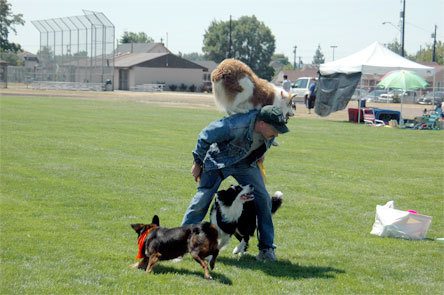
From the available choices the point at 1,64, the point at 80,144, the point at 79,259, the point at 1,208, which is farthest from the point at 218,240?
the point at 1,64

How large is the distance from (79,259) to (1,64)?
6859 centimetres

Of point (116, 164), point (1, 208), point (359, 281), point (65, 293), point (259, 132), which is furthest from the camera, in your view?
point (116, 164)

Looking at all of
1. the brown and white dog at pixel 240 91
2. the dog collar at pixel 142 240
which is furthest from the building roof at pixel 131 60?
the dog collar at pixel 142 240

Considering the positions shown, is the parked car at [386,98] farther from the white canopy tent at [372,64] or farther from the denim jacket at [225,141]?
the denim jacket at [225,141]

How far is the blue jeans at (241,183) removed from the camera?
7309 mm

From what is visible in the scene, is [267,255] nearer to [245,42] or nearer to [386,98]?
[386,98]

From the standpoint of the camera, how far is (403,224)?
28.3 feet

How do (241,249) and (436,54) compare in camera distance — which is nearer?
(241,249)

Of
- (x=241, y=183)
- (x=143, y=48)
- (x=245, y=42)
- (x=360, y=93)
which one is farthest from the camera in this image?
(x=143, y=48)

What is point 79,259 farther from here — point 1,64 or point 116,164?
point 1,64

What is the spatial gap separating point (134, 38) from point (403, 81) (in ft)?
423

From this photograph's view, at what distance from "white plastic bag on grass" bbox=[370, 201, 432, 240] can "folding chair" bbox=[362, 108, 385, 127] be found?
845 inches

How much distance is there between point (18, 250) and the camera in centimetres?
736

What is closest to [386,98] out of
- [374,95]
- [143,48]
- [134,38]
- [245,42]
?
[374,95]
